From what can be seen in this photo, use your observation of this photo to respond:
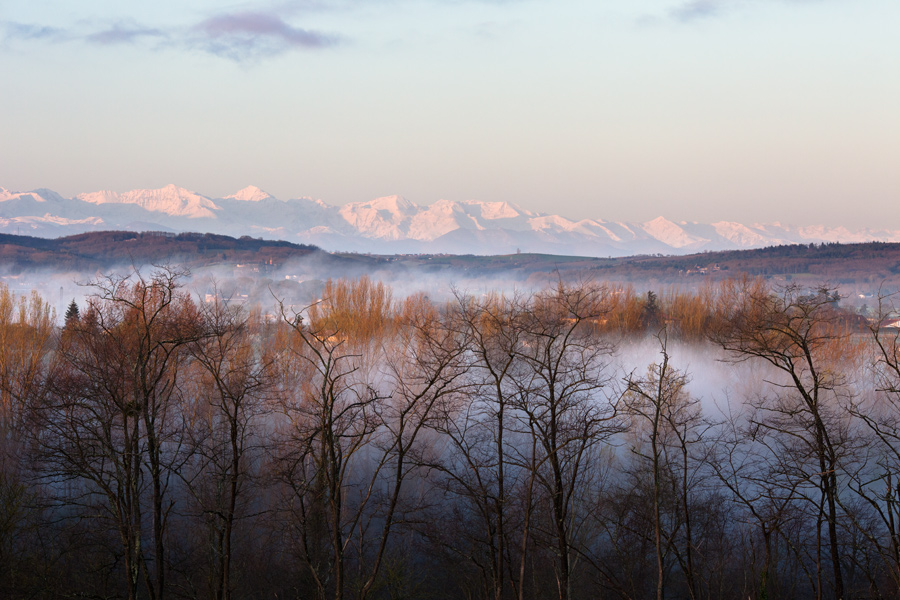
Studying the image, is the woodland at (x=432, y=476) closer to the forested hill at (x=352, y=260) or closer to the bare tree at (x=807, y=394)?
the bare tree at (x=807, y=394)

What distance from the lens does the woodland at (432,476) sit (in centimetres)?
2005

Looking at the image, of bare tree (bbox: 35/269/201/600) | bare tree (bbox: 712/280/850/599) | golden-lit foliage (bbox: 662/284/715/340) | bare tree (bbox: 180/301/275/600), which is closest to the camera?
bare tree (bbox: 35/269/201/600)

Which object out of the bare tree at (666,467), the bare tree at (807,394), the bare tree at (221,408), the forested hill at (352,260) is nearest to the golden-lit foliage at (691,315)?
the bare tree at (807,394)

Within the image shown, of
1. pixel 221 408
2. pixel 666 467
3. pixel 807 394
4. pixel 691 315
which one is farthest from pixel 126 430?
pixel 691 315

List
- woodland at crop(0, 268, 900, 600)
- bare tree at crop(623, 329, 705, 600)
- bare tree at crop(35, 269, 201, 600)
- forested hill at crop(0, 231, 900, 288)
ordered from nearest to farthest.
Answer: bare tree at crop(623, 329, 705, 600) < bare tree at crop(35, 269, 201, 600) < woodland at crop(0, 268, 900, 600) < forested hill at crop(0, 231, 900, 288)

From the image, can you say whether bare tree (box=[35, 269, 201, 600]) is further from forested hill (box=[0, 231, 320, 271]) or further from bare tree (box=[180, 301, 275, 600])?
forested hill (box=[0, 231, 320, 271])

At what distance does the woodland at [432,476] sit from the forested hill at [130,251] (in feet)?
388

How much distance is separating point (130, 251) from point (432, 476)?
131m

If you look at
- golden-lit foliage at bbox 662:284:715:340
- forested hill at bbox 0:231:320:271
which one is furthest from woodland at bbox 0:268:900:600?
forested hill at bbox 0:231:320:271

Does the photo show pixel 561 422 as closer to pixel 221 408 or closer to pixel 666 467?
pixel 666 467

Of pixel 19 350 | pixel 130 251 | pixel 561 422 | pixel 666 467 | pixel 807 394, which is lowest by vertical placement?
pixel 666 467

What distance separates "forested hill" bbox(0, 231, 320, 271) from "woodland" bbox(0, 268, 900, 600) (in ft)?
388

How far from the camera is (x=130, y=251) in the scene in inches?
6024

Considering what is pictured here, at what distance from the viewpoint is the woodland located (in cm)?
2005
